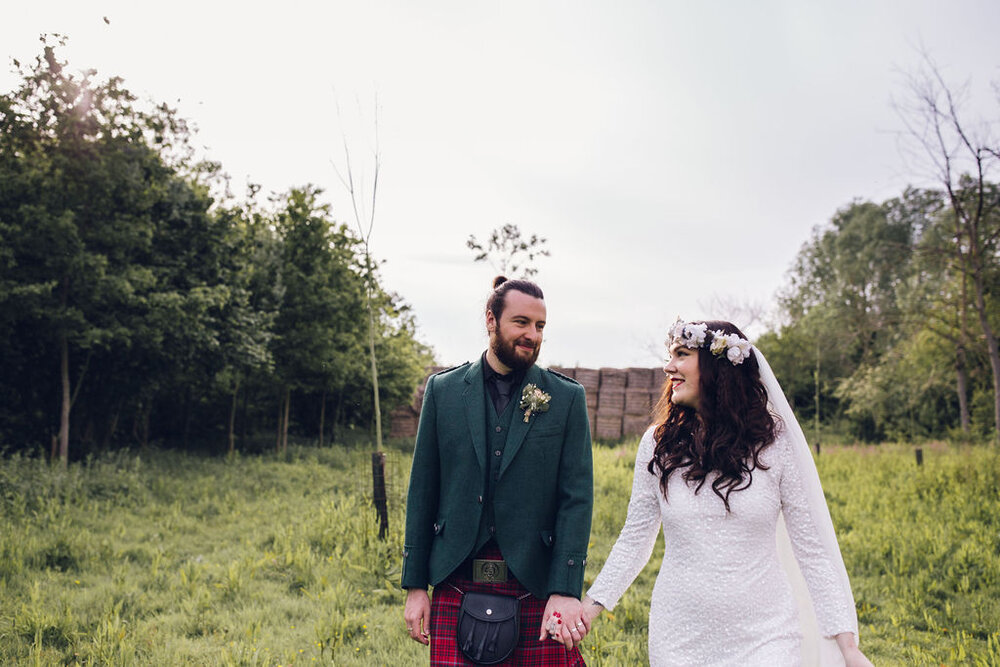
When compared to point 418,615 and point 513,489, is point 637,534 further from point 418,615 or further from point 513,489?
point 418,615

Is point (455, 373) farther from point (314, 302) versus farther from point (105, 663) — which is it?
point (314, 302)

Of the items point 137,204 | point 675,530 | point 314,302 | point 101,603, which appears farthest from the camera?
point 314,302

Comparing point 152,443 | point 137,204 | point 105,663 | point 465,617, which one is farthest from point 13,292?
point 465,617

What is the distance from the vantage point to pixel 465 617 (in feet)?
9.98

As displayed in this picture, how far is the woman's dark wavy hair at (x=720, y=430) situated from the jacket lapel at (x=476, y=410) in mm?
745

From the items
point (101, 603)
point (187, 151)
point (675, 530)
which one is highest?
point (187, 151)

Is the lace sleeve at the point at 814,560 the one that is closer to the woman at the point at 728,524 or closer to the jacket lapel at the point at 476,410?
the woman at the point at 728,524

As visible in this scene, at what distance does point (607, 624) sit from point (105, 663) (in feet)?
12.9

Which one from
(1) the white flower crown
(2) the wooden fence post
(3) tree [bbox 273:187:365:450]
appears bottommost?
(2) the wooden fence post

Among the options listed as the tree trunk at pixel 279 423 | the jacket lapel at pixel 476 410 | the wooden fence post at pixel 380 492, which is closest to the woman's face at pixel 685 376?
the jacket lapel at pixel 476 410

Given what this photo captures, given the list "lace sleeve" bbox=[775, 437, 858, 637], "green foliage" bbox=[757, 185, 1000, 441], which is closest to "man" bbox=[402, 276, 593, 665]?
"lace sleeve" bbox=[775, 437, 858, 637]

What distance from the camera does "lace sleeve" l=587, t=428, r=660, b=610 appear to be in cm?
293

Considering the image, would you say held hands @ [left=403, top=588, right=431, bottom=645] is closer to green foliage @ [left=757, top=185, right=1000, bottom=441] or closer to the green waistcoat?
the green waistcoat

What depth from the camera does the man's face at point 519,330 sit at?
3.14 m
